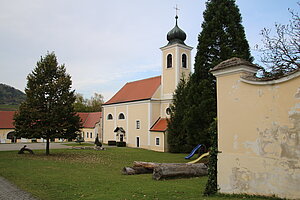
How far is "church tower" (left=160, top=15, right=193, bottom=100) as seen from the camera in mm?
36188

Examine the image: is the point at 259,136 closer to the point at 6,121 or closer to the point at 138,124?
the point at 138,124

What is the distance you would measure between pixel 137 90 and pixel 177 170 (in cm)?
2998

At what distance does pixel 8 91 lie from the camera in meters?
162

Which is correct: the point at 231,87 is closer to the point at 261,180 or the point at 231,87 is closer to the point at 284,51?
the point at 261,180

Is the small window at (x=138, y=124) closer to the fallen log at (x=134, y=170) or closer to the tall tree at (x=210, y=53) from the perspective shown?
the tall tree at (x=210, y=53)

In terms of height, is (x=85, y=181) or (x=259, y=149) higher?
(x=259, y=149)

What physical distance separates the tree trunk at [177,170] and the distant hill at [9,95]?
151 meters

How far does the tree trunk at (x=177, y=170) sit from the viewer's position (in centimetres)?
1209

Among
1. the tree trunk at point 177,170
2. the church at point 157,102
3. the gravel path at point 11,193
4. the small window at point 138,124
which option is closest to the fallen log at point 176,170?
the tree trunk at point 177,170

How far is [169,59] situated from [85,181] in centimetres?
2793

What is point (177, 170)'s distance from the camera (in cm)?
1250

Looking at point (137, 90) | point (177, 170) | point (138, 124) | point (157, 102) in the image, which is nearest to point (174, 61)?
point (157, 102)

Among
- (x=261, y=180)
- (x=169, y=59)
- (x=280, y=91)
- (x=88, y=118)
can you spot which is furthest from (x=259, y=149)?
(x=88, y=118)

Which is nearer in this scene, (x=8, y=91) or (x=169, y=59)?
(x=169, y=59)
